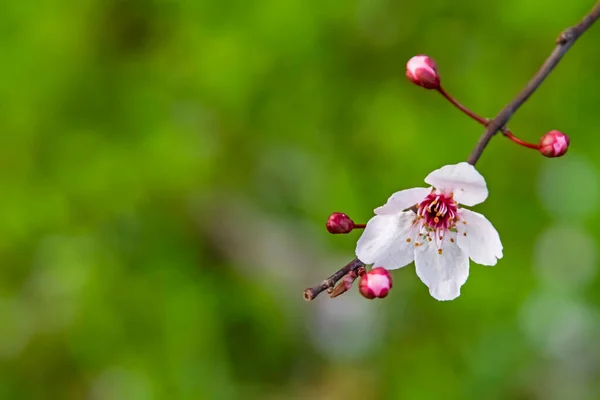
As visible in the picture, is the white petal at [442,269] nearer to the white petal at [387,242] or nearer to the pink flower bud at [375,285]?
the white petal at [387,242]

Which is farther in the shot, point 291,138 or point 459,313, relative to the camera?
point 291,138

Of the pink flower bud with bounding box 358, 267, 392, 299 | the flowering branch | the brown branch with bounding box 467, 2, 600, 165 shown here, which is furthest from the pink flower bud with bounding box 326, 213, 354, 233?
the brown branch with bounding box 467, 2, 600, 165

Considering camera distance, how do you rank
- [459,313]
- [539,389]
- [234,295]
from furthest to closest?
[539,389] < [234,295] < [459,313]

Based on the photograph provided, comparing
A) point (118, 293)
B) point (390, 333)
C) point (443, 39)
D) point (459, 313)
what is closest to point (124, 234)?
point (118, 293)

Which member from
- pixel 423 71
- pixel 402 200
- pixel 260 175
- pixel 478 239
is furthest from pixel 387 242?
pixel 260 175

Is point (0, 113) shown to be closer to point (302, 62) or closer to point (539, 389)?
point (302, 62)

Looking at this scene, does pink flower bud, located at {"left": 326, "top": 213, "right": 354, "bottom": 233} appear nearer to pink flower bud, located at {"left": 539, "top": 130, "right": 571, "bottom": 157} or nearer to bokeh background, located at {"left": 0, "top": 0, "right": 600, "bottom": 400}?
pink flower bud, located at {"left": 539, "top": 130, "right": 571, "bottom": 157}
